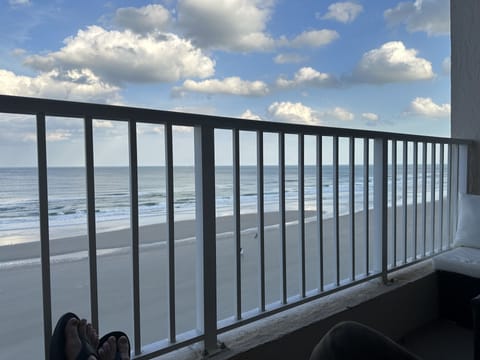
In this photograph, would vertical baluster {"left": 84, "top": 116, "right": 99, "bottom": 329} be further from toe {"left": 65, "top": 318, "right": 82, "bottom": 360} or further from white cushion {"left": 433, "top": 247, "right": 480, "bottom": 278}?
white cushion {"left": 433, "top": 247, "right": 480, "bottom": 278}

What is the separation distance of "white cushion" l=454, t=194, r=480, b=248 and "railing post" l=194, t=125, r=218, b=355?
7.20 ft

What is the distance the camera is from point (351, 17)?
42.5 feet

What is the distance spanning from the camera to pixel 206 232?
58.6 inches

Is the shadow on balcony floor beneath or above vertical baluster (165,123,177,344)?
beneath

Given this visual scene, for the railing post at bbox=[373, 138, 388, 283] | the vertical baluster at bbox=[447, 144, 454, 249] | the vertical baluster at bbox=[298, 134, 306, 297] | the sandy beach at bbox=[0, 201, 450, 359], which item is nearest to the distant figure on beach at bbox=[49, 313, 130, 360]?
the sandy beach at bbox=[0, 201, 450, 359]

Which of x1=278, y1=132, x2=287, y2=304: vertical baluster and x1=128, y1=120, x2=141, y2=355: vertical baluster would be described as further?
x1=278, y1=132, x2=287, y2=304: vertical baluster

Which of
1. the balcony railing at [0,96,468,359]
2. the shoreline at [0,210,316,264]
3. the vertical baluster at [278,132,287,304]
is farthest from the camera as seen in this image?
the shoreline at [0,210,316,264]

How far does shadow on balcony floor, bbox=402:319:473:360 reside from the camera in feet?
6.73

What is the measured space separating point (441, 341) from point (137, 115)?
7.24 feet

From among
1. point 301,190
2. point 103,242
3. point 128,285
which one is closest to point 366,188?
point 301,190

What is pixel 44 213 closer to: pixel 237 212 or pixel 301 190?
pixel 237 212

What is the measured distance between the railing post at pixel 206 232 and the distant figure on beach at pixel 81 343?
35cm

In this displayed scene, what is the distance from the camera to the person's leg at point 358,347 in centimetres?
73

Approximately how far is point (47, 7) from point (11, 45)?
7.99 ft
